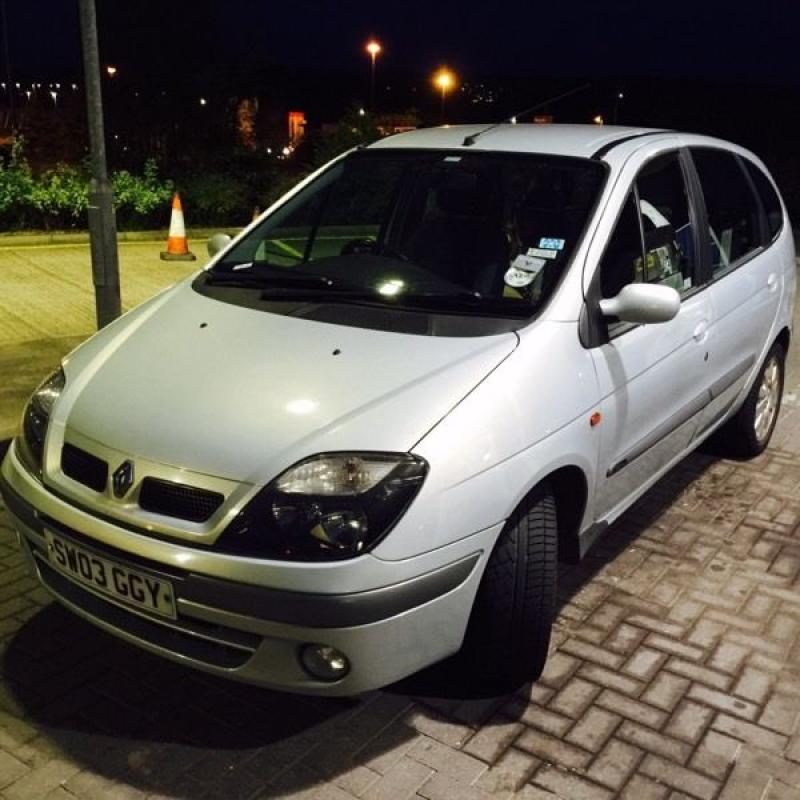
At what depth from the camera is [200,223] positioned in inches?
567

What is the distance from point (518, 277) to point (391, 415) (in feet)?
3.13

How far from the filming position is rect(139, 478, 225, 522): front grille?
262cm

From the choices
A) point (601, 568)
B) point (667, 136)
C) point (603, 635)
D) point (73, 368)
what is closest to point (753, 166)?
point (667, 136)

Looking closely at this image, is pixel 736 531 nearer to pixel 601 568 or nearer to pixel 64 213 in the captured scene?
pixel 601 568

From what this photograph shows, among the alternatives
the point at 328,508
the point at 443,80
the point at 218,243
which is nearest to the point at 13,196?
the point at 218,243

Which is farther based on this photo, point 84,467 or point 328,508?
point 84,467

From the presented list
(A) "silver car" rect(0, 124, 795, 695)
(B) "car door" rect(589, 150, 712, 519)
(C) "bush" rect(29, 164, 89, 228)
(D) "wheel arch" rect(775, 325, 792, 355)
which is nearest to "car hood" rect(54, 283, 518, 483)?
(A) "silver car" rect(0, 124, 795, 695)

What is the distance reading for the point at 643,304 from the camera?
326 centimetres

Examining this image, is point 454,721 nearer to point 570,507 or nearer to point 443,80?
point 570,507

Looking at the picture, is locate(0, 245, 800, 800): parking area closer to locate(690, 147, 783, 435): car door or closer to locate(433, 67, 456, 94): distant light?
locate(690, 147, 783, 435): car door

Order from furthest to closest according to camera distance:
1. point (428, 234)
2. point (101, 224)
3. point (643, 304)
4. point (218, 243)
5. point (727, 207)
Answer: point (101, 224), point (727, 207), point (218, 243), point (428, 234), point (643, 304)

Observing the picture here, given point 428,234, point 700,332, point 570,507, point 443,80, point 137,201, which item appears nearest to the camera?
point 570,507

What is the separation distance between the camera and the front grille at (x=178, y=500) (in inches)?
103

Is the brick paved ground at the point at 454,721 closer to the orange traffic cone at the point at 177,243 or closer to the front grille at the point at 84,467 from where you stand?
the front grille at the point at 84,467
